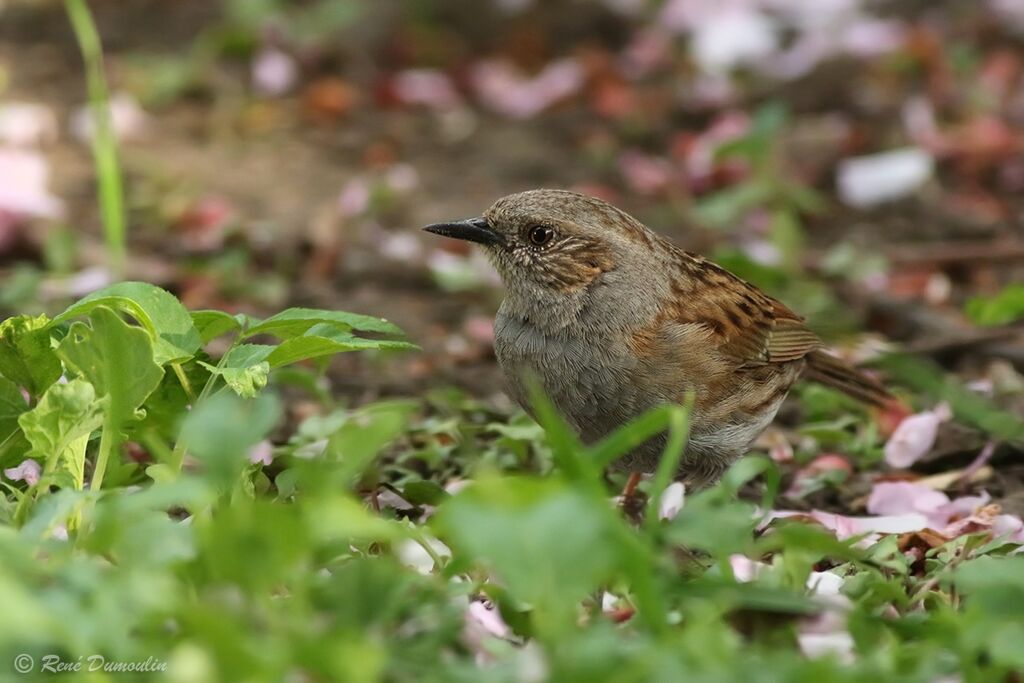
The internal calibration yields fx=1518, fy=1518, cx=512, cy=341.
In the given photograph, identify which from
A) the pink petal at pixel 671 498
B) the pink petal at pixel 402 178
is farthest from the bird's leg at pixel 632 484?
the pink petal at pixel 402 178

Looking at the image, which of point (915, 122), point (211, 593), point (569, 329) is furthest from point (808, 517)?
point (915, 122)

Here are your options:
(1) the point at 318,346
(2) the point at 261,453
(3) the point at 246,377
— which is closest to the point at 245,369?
(3) the point at 246,377

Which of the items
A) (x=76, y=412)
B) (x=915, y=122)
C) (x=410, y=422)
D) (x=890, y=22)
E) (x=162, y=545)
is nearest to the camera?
(x=162, y=545)

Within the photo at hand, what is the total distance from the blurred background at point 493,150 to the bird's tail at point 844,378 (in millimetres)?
643

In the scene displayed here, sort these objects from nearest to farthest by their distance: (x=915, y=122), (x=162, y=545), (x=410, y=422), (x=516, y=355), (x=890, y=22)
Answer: (x=162, y=545) < (x=516, y=355) < (x=410, y=422) < (x=915, y=122) < (x=890, y=22)

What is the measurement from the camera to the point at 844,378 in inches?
223

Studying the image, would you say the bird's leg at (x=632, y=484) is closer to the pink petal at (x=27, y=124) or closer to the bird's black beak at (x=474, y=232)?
the bird's black beak at (x=474, y=232)

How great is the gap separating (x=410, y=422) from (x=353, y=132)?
4.56 meters

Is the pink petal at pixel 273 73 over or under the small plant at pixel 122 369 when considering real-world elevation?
under

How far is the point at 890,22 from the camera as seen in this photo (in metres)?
10.6

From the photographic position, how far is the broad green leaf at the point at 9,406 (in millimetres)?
3840

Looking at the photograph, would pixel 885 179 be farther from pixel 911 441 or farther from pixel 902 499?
pixel 902 499

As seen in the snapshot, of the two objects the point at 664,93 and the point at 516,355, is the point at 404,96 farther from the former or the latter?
the point at 516,355

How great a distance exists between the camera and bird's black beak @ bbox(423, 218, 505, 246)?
16.8ft
